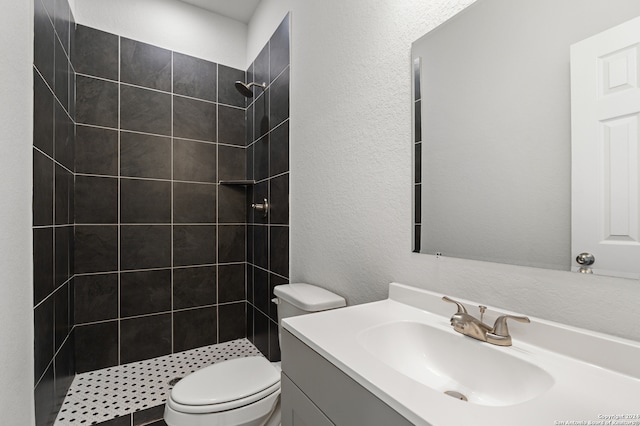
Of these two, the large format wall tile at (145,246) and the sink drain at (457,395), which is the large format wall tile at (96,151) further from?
the sink drain at (457,395)

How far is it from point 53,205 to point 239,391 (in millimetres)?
1242

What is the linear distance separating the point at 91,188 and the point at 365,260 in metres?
1.87

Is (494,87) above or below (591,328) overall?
above

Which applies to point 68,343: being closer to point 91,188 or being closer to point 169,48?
point 91,188

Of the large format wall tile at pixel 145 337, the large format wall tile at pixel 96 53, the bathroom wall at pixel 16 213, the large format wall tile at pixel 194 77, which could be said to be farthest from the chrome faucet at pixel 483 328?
the large format wall tile at pixel 96 53

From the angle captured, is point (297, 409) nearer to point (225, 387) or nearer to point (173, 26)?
point (225, 387)

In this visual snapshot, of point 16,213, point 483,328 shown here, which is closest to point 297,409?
point 483,328

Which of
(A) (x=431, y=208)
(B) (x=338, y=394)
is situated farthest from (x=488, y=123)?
(B) (x=338, y=394)

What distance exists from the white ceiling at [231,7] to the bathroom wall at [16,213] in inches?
53.9

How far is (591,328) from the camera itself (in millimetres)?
625

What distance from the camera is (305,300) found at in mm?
1271

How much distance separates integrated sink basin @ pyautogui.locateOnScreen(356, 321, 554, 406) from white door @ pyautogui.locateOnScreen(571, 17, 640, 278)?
0.26 m

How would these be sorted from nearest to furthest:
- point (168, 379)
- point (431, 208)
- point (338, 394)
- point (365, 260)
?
point (338, 394) < point (431, 208) < point (365, 260) < point (168, 379)

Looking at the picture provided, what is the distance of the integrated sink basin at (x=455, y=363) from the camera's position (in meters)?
0.62
